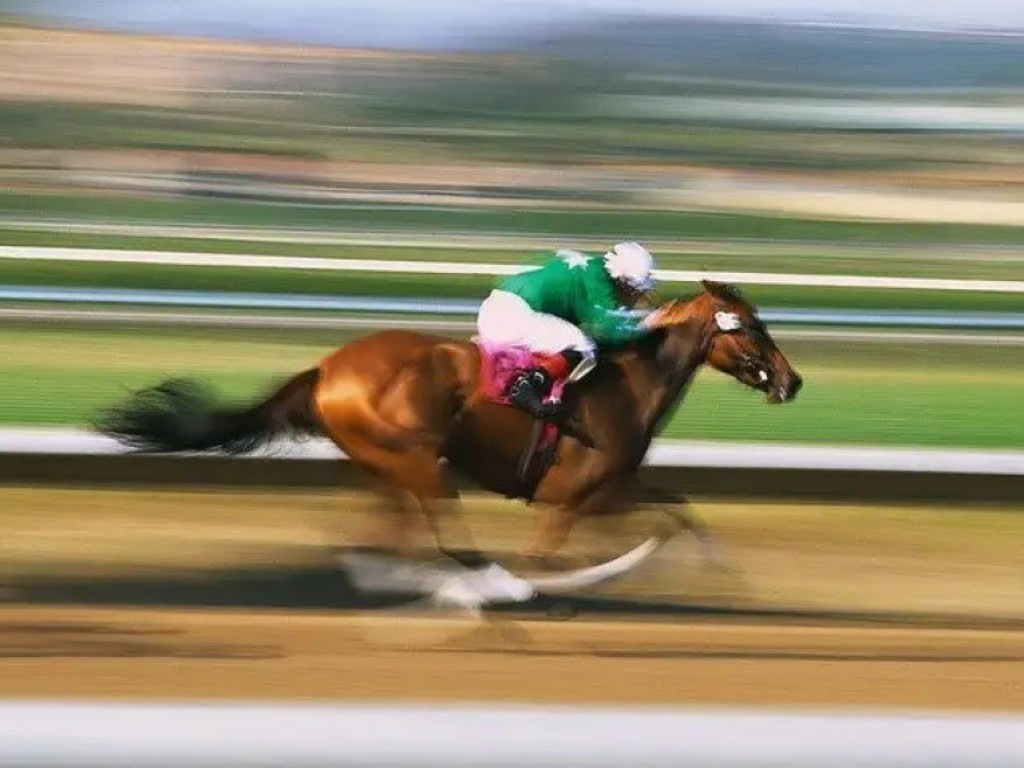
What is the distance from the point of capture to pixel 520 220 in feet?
62.7

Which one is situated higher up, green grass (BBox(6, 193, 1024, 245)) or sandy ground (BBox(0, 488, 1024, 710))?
green grass (BBox(6, 193, 1024, 245))

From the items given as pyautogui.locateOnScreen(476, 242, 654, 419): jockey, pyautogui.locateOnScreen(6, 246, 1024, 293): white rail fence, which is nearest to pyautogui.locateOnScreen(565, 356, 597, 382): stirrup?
pyautogui.locateOnScreen(476, 242, 654, 419): jockey

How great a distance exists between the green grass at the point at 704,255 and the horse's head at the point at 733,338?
12.5m

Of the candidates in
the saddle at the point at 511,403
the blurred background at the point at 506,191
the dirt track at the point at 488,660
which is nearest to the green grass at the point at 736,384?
the blurred background at the point at 506,191

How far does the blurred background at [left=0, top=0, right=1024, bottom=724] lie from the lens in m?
11.1

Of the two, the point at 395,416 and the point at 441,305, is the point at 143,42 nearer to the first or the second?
the point at 441,305

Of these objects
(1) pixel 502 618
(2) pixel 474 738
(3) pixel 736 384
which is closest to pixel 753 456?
(1) pixel 502 618

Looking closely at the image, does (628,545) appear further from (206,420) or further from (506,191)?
(506,191)

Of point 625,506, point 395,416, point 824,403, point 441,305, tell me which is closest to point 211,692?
point 395,416

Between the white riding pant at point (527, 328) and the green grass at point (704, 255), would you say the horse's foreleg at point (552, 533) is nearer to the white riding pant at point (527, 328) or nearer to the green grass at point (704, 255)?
the white riding pant at point (527, 328)

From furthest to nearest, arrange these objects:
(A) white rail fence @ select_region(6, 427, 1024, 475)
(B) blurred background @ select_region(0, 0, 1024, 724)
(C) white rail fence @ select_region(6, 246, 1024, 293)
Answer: (C) white rail fence @ select_region(6, 246, 1024, 293), (B) blurred background @ select_region(0, 0, 1024, 724), (A) white rail fence @ select_region(6, 427, 1024, 475)

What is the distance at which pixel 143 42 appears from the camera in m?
21.7

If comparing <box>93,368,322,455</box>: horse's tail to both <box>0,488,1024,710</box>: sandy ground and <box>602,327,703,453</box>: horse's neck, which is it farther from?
<box>602,327,703,453</box>: horse's neck

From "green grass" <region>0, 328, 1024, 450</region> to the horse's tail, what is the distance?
11.0ft
